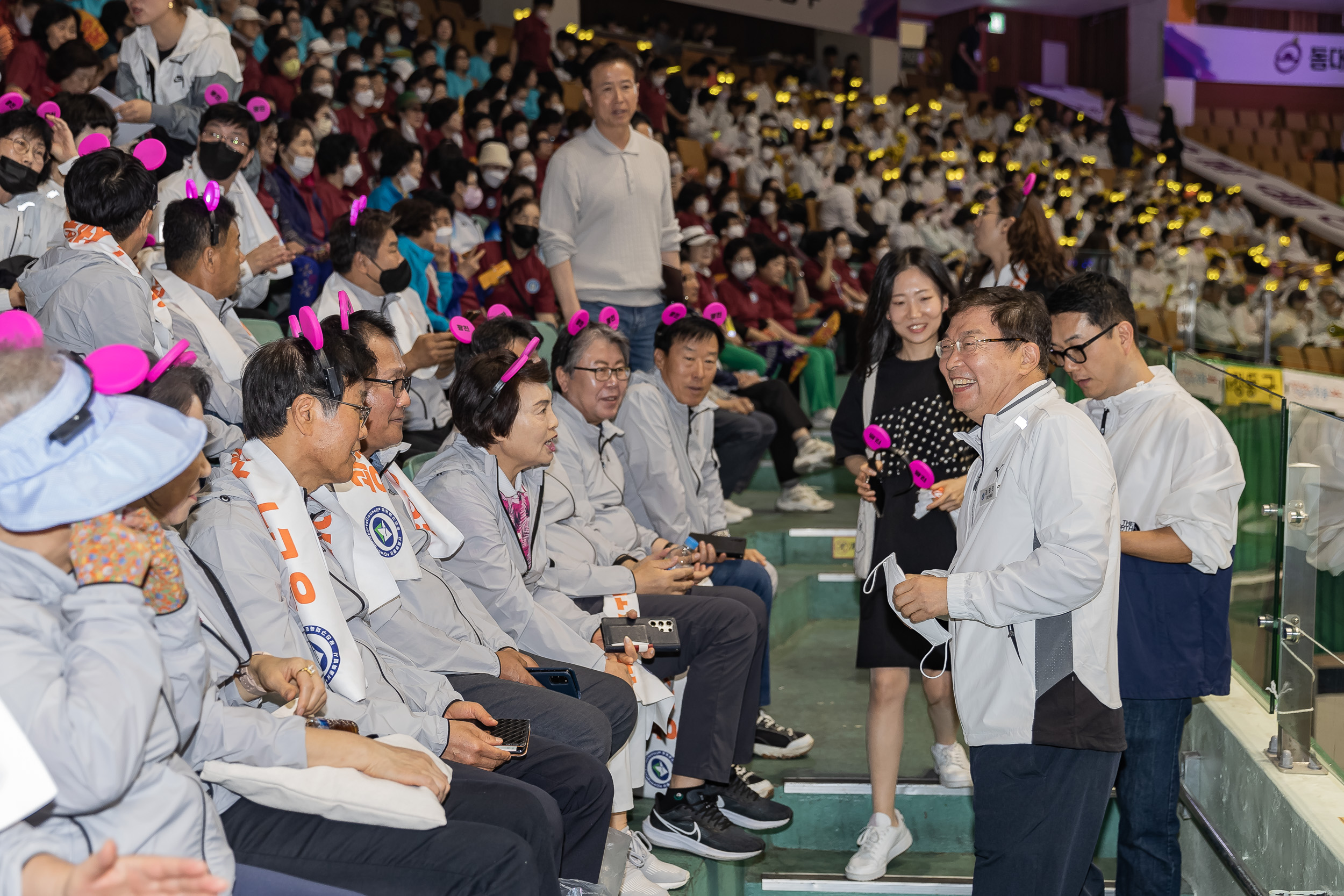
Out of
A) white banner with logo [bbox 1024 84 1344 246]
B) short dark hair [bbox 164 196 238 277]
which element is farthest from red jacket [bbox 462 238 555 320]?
white banner with logo [bbox 1024 84 1344 246]

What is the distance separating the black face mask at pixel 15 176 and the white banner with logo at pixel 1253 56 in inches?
822

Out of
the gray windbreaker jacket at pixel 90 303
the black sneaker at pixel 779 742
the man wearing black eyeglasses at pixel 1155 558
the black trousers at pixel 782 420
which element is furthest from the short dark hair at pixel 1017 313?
the black trousers at pixel 782 420

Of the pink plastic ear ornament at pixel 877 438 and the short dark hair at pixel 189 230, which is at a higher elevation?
the short dark hair at pixel 189 230

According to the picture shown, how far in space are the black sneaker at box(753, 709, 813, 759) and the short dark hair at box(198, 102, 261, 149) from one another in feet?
8.56

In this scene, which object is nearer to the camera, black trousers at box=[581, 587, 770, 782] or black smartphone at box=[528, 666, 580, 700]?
black smartphone at box=[528, 666, 580, 700]

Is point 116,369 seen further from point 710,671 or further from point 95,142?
point 95,142

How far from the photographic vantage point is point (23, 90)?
5438 mm

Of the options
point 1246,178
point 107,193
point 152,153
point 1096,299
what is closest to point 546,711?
point 1096,299

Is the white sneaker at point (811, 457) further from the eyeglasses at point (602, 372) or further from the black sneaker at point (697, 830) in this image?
the black sneaker at point (697, 830)

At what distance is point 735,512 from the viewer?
16.7 feet

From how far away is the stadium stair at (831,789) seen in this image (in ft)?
9.57

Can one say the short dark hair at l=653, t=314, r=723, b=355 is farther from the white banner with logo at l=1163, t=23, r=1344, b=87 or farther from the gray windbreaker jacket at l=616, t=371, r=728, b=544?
the white banner with logo at l=1163, t=23, r=1344, b=87

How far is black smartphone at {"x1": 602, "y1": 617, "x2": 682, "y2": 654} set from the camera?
276 centimetres

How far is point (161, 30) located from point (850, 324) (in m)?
5.27
